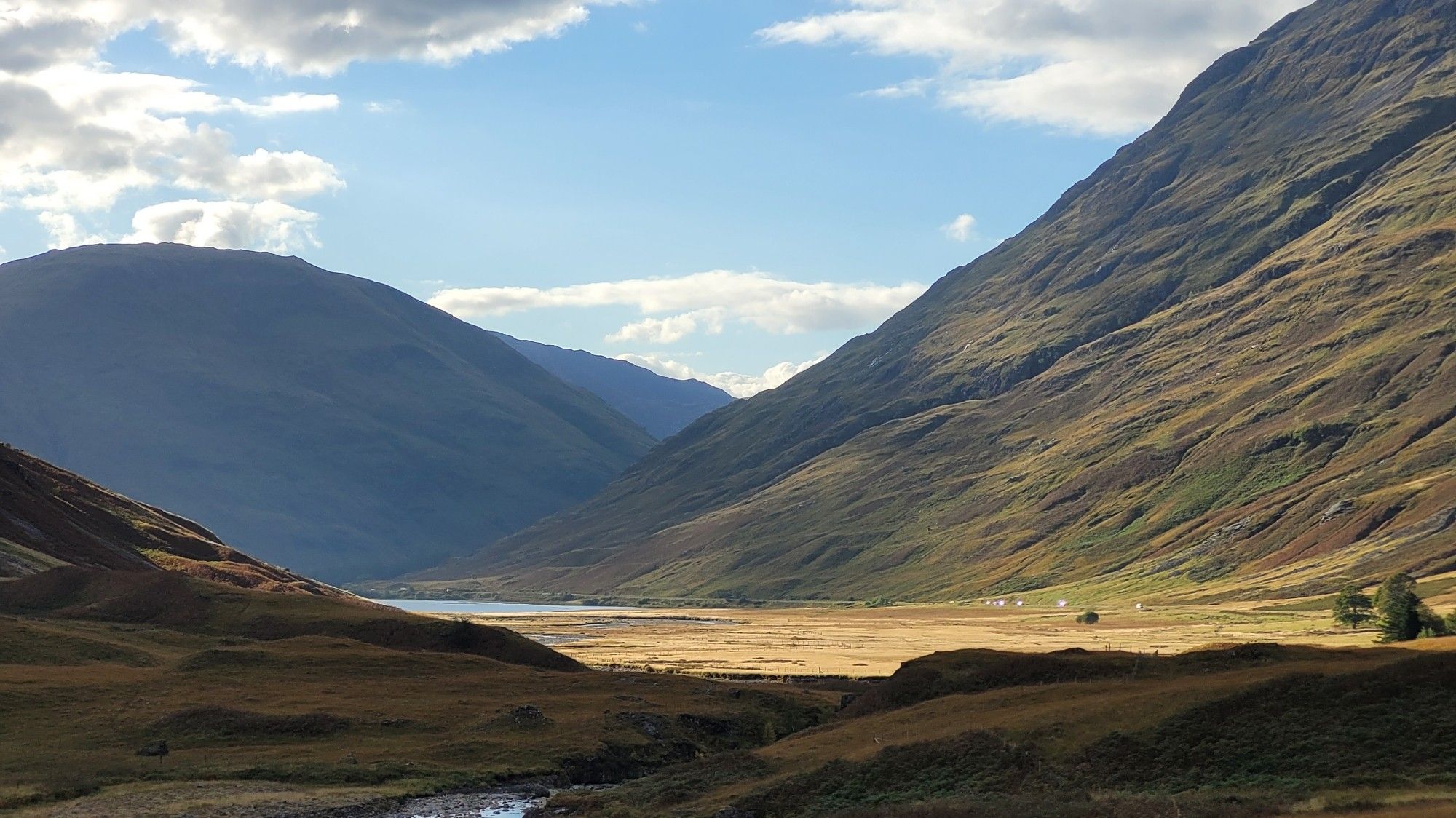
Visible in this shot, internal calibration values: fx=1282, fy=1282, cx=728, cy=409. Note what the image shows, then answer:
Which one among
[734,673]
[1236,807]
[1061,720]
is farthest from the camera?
[734,673]

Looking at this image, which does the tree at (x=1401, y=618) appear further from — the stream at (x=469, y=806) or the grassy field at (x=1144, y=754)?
the stream at (x=469, y=806)

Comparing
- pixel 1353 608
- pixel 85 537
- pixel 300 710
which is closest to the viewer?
pixel 300 710

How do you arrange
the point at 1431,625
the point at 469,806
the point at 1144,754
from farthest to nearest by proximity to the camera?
1. the point at 1431,625
2. the point at 469,806
3. the point at 1144,754

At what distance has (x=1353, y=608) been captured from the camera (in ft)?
636

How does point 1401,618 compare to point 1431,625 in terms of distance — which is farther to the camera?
point 1401,618

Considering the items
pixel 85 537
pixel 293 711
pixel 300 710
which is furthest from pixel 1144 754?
pixel 85 537

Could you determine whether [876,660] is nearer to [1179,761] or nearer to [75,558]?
[75,558]

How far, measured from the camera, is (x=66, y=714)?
262 ft

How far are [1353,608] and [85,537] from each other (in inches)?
7112

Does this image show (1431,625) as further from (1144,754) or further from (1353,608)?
(1144,754)

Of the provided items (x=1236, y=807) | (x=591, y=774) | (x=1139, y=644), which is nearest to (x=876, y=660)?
(x=1139, y=644)

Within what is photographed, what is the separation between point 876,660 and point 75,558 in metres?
103

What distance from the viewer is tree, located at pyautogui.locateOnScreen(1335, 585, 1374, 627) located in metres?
193

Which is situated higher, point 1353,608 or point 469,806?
point 1353,608
